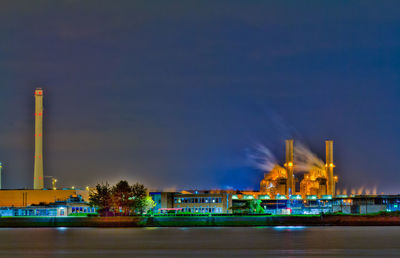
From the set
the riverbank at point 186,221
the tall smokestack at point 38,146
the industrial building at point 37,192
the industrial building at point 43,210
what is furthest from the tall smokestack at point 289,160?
the riverbank at point 186,221

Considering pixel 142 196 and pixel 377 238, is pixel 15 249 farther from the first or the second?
pixel 142 196

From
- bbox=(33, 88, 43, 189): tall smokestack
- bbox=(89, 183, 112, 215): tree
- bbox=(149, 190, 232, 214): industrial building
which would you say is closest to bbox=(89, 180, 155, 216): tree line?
bbox=(89, 183, 112, 215): tree

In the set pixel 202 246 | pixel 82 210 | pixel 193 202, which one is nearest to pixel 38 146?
pixel 82 210

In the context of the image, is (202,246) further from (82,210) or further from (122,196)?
(82,210)

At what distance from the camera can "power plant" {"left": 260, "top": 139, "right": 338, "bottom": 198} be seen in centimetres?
18988

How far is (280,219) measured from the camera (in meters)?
119

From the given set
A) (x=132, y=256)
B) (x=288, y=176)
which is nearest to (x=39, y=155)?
(x=288, y=176)

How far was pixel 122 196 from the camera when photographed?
413ft

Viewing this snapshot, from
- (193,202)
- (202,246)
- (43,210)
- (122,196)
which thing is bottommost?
(202,246)

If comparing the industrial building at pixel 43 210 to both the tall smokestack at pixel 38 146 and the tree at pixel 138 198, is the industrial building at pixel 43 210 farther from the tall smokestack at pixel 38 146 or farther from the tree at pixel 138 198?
the tall smokestack at pixel 38 146

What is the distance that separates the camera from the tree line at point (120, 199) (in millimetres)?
124812

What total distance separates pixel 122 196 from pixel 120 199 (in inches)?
30.5

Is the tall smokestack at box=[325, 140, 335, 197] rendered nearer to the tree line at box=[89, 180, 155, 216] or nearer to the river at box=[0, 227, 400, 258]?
the tree line at box=[89, 180, 155, 216]

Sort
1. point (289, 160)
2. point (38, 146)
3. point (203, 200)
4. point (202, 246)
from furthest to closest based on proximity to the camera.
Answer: point (289, 160)
point (38, 146)
point (203, 200)
point (202, 246)
